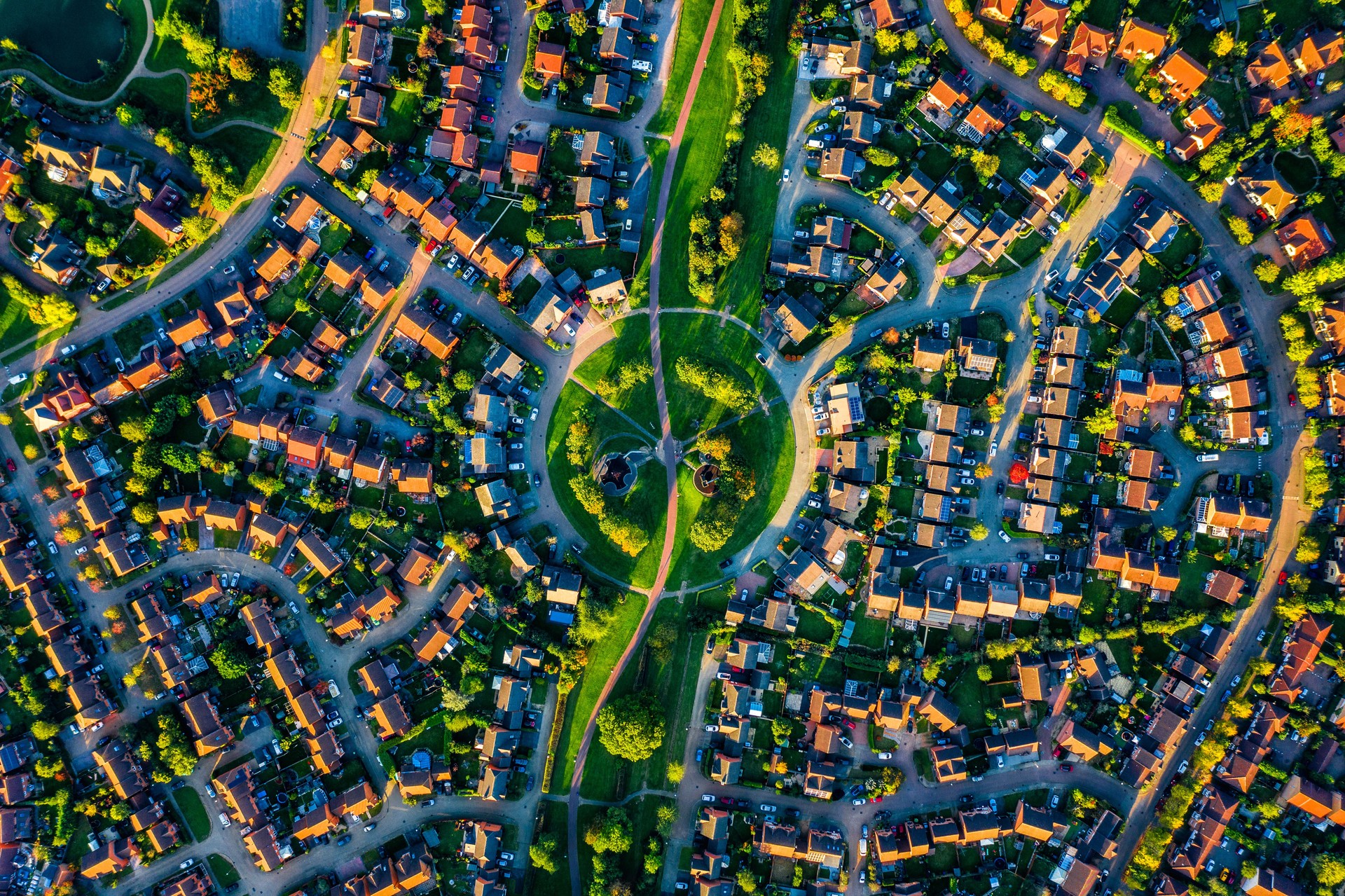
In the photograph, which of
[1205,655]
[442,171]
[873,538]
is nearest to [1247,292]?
[1205,655]

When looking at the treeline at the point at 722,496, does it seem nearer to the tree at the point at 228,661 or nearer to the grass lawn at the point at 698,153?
the grass lawn at the point at 698,153

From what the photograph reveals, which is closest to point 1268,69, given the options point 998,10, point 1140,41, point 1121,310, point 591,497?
point 1140,41

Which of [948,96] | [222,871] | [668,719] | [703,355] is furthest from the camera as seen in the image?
[668,719]

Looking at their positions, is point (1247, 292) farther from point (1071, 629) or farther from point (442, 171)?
point (442, 171)

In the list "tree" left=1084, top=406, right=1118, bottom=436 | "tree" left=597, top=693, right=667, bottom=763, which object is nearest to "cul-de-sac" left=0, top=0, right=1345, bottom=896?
"tree" left=597, top=693, right=667, bottom=763

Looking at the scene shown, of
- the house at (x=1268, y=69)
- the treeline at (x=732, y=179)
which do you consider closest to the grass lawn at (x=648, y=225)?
the treeline at (x=732, y=179)

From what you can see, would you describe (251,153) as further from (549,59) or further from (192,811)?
(192,811)
